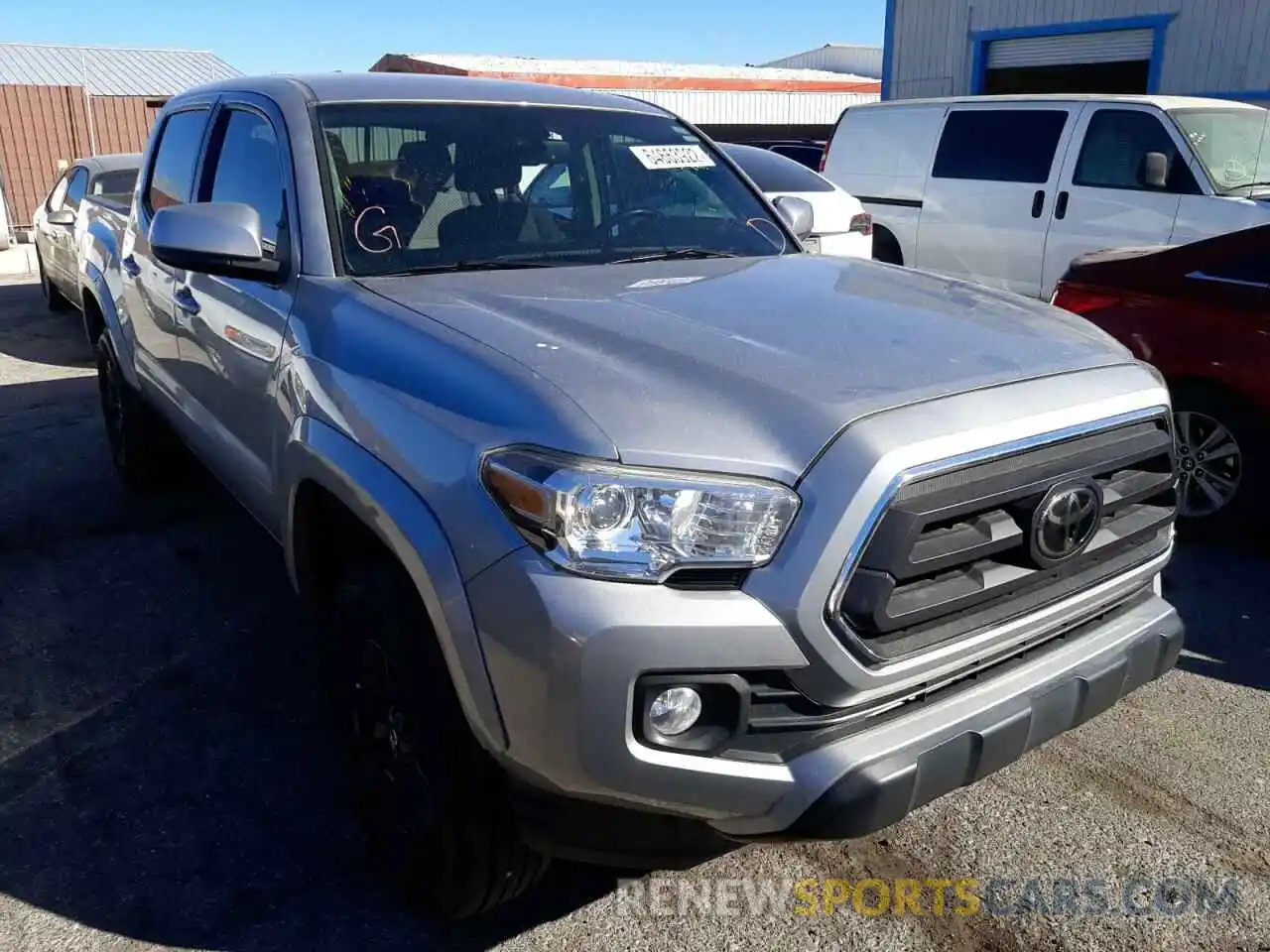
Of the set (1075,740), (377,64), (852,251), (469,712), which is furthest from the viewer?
(377,64)

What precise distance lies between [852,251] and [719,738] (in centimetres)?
647

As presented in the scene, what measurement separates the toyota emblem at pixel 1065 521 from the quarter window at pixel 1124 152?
6326 mm

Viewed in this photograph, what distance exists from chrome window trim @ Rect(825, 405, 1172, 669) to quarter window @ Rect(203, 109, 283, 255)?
1.95 m

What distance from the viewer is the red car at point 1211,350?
175 inches

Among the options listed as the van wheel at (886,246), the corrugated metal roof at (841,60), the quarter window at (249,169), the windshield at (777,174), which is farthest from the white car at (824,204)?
the corrugated metal roof at (841,60)

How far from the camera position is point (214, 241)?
287 centimetres

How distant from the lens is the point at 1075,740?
3.25m

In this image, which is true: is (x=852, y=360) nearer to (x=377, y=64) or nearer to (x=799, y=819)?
(x=799, y=819)

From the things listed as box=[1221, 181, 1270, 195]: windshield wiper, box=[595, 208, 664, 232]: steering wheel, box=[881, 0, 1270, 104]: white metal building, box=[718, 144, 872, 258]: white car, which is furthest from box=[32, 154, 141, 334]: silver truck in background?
box=[881, 0, 1270, 104]: white metal building

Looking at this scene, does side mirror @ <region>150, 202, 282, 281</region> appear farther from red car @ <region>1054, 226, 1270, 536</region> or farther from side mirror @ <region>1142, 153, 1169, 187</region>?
side mirror @ <region>1142, 153, 1169, 187</region>

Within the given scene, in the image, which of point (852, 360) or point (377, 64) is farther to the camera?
point (377, 64)

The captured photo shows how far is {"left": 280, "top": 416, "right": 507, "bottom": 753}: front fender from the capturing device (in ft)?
6.64

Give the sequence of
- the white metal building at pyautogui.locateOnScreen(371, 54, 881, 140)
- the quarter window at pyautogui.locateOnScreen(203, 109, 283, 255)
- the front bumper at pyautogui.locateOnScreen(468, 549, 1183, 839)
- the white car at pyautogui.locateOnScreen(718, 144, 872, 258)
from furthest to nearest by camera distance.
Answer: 1. the white metal building at pyautogui.locateOnScreen(371, 54, 881, 140)
2. the white car at pyautogui.locateOnScreen(718, 144, 872, 258)
3. the quarter window at pyautogui.locateOnScreen(203, 109, 283, 255)
4. the front bumper at pyautogui.locateOnScreen(468, 549, 1183, 839)

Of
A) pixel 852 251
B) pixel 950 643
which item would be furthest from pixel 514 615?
pixel 852 251
